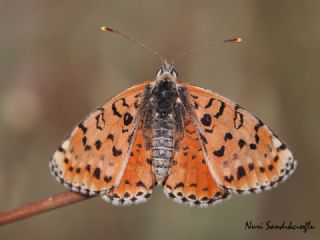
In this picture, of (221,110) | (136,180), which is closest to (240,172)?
(221,110)

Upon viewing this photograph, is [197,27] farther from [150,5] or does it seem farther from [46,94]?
[46,94]

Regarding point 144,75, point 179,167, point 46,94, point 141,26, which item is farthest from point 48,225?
point 179,167

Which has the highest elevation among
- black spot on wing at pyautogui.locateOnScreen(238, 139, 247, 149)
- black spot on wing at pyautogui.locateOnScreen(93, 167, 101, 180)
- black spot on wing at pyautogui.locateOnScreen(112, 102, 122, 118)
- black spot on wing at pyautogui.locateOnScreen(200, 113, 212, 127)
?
black spot on wing at pyautogui.locateOnScreen(112, 102, 122, 118)

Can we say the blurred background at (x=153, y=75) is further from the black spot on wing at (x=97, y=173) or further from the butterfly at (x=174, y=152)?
the black spot on wing at (x=97, y=173)

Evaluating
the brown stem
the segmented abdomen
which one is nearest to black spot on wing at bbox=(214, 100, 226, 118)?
the segmented abdomen

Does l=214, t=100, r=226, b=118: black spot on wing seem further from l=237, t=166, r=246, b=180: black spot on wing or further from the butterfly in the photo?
l=237, t=166, r=246, b=180: black spot on wing

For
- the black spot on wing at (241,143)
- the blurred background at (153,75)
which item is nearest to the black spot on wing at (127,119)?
the black spot on wing at (241,143)
